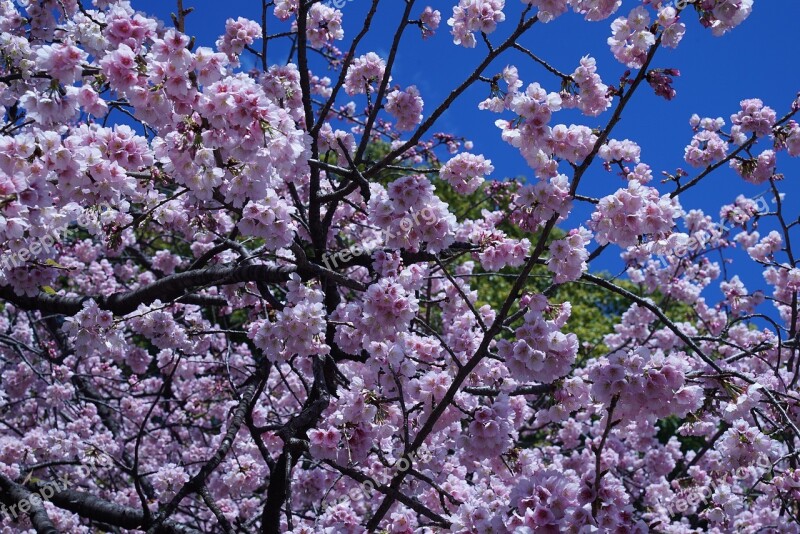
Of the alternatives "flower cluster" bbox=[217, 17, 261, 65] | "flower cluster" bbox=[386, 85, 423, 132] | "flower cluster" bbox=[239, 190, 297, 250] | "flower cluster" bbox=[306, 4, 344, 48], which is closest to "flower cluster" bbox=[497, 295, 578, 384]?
"flower cluster" bbox=[239, 190, 297, 250]

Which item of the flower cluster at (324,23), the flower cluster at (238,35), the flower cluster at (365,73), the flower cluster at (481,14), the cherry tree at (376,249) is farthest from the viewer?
the flower cluster at (324,23)

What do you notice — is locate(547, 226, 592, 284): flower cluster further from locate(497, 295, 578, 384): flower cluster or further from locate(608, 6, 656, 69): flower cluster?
locate(608, 6, 656, 69): flower cluster

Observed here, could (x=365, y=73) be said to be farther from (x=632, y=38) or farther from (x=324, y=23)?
(x=632, y=38)

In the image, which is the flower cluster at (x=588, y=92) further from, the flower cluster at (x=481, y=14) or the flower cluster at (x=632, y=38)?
the flower cluster at (x=481, y=14)

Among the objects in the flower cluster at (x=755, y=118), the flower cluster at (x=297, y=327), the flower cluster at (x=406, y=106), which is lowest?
the flower cluster at (x=297, y=327)

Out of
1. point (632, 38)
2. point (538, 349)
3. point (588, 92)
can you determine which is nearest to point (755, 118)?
point (588, 92)

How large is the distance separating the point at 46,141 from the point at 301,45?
5.90 feet

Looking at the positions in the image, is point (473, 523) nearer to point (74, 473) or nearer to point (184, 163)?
point (184, 163)

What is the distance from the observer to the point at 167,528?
165 inches

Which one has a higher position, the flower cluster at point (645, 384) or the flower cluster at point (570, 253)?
the flower cluster at point (570, 253)

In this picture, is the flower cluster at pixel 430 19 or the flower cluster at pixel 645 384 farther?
the flower cluster at pixel 430 19

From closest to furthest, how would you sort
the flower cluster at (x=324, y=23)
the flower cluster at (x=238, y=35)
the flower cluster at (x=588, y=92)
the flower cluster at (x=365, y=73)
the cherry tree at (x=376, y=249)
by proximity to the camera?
the cherry tree at (x=376, y=249) → the flower cluster at (x=588, y=92) → the flower cluster at (x=238, y=35) → the flower cluster at (x=365, y=73) → the flower cluster at (x=324, y=23)

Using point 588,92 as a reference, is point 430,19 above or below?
above

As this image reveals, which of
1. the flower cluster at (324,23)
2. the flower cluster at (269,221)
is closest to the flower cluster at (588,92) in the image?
the flower cluster at (269,221)
